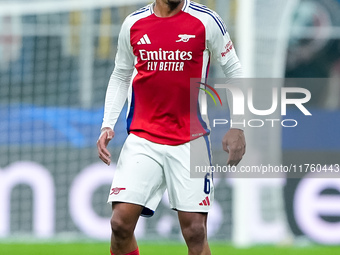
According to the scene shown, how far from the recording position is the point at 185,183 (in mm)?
4648

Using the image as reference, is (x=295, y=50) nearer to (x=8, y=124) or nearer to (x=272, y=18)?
(x=272, y=18)

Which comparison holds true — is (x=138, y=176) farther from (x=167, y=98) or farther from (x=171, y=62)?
(x=171, y=62)

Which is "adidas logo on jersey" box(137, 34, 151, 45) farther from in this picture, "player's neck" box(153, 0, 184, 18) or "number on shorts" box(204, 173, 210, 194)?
"number on shorts" box(204, 173, 210, 194)

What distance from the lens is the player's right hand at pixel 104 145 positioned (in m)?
4.63

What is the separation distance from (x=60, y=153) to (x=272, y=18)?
2.64 m

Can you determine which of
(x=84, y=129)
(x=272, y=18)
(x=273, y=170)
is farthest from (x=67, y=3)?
(x=273, y=170)

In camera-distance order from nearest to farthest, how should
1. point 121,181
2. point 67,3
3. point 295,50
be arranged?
point 121,181
point 67,3
point 295,50

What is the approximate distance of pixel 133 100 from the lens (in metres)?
4.77

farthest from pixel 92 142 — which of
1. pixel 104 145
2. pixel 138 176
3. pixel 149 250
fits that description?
pixel 138 176

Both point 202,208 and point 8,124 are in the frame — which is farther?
point 8,124

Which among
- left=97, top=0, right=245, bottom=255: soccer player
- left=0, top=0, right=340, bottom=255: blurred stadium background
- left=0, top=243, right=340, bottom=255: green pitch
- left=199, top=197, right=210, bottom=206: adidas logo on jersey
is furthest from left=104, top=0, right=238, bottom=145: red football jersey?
left=0, top=0, right=340, bottom=255: blurred stadium background

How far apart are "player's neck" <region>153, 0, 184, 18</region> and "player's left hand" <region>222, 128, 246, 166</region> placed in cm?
71

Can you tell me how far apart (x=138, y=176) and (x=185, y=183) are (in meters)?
0.25

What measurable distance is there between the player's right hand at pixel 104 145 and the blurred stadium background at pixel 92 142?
3837 mm
